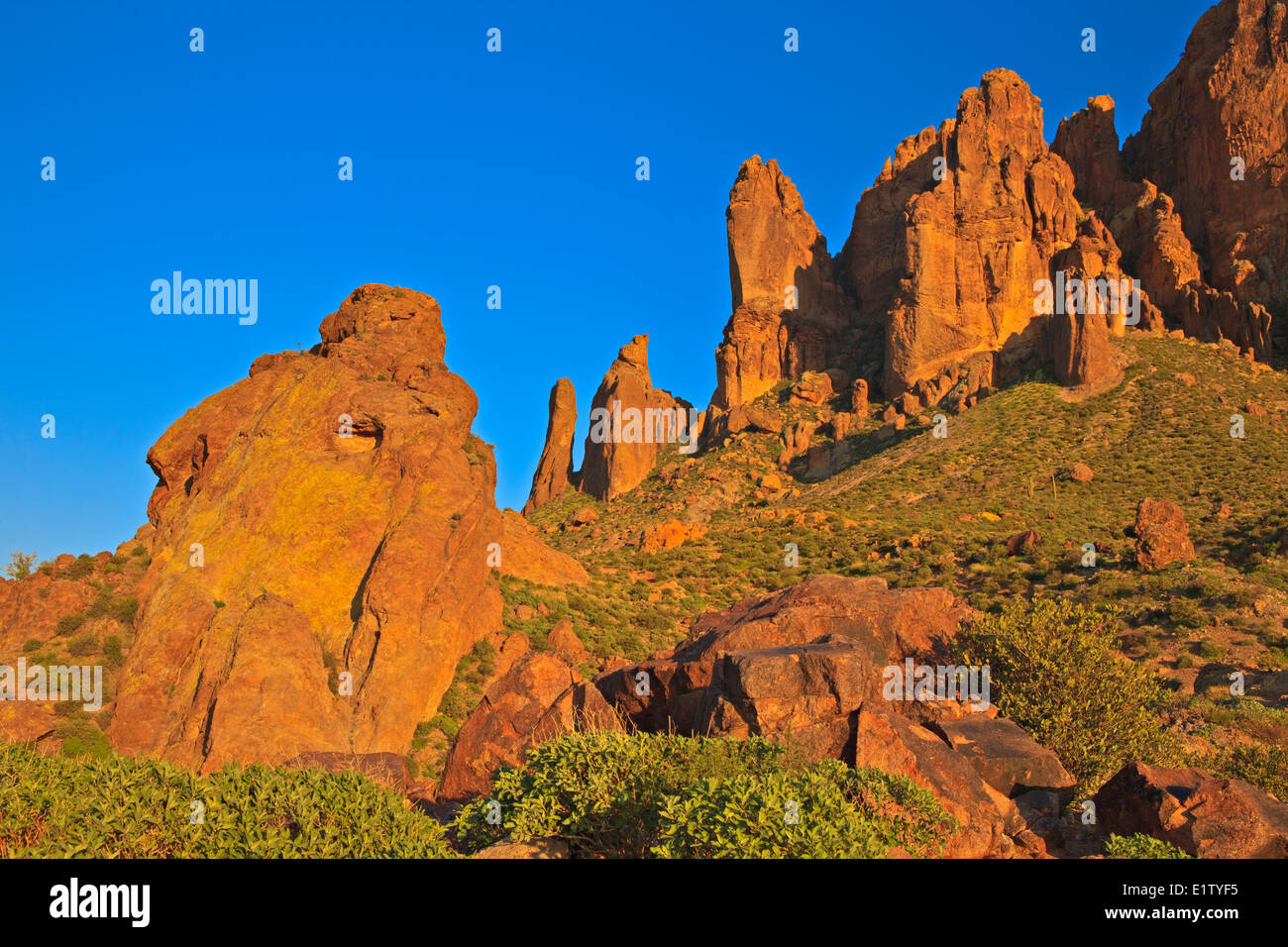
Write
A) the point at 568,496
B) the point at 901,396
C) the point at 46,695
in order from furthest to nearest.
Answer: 1. the point at 568,496
2. the point at 901,396
3. the point at 46,695

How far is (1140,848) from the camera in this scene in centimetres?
955

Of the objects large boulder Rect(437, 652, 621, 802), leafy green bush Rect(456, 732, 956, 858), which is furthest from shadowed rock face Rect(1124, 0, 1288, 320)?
leafy green bush Rect(456, 732, 956, 858)

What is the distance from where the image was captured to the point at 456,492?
25250 millimetres

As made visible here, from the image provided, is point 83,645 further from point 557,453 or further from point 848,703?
point 557,453

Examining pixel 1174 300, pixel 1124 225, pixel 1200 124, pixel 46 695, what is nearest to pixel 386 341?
pixel 46 695

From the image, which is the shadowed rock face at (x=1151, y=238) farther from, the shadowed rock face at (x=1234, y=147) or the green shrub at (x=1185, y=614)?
the green shrub at (x=1185, y=614)

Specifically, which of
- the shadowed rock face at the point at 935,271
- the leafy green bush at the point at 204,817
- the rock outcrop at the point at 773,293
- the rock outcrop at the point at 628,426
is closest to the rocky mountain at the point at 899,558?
the shadowed rock face at the point at 935,271

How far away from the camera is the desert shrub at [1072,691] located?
15477 mm

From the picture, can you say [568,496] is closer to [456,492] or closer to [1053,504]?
[1053,504]

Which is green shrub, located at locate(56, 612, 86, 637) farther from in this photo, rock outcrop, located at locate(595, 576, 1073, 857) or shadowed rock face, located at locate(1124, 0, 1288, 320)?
shadowed rock face, located at locate(1124, 0, 1288, 320)

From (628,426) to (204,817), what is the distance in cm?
7894

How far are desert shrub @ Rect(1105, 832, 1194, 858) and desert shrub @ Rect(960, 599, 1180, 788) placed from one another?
5.58 meters
